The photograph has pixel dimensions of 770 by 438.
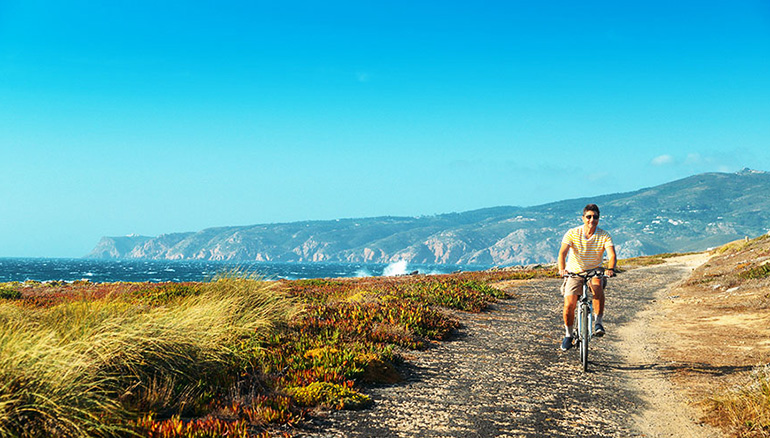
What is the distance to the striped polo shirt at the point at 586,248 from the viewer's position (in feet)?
28.9

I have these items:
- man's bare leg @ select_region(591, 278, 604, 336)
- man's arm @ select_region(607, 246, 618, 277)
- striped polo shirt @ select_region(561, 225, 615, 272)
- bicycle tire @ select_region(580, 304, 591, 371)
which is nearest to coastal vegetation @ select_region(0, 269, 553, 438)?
bicycle tire @ select_region(580, 304, 591, 371)

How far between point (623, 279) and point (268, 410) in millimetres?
30448

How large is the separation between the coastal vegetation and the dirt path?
51 cm

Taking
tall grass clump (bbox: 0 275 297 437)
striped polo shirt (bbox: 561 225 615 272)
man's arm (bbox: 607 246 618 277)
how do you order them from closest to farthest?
1. tall grass clump (bbox: 0 275 297 437)
2. man's arm (bbox: 607 246 618 277)
3. striped polo shirt (bbox: 561 225 615 272)

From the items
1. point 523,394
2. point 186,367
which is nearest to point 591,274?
point 523,394

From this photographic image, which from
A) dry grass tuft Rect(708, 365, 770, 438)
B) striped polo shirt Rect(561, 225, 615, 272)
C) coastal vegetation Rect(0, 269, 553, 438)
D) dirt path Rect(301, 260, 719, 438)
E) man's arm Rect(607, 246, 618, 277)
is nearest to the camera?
coastal vegetation Rect(0, 269, 553, 438)

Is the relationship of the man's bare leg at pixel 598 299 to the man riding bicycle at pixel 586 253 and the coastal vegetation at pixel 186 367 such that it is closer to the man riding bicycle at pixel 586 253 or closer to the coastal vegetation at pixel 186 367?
the man riding bicycle at pixel 586 253

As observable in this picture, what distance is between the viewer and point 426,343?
35.1ft

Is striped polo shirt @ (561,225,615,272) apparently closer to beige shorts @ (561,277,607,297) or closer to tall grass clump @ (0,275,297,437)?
beige shorts @ (561,277,607,297)

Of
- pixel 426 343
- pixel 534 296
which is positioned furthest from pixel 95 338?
pixel 534 296

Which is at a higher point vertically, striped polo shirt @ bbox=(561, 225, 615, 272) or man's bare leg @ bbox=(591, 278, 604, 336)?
striped polo shirt @ bbox=(561, 225, 615, 272)

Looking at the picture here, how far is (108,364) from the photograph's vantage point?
20.2 feet

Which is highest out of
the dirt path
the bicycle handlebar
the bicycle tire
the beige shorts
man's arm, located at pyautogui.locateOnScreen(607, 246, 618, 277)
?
man's arm, located at pyautogui.locateOnScreen(607, 246, 618, 277)

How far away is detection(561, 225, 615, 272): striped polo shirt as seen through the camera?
8.82m
